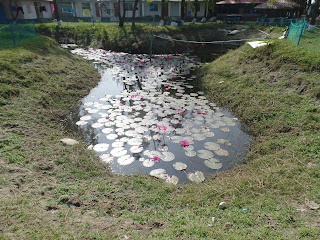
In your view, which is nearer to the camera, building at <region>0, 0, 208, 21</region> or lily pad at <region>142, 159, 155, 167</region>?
lily pad at <region>142, 159, 155, 167</region>

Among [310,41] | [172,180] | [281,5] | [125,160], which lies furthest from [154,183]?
[281,5]

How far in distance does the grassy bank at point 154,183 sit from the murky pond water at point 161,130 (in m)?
0.36

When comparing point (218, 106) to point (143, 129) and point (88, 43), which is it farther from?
point (88, 43)

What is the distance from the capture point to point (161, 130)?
5258mm

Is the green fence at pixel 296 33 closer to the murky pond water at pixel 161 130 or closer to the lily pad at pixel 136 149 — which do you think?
the murky pond water at pixel 161 130

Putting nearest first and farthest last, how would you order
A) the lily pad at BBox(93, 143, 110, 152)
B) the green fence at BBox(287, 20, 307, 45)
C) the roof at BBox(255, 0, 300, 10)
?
the lily pad at BBox(93, 143, 110, 152) → the green fence at BBox(287, 20, 307, 45) → the roof at BBox(255, 0, 300, 10)

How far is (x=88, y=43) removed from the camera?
15.4 m

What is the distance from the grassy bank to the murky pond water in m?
0.36

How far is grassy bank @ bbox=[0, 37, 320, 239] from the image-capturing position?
7.98 ft

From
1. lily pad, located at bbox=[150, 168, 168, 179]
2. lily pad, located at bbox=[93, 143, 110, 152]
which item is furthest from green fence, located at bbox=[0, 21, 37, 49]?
lily pad, located at bbox=[150, 168, 168, 179]

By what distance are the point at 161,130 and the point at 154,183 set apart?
190 centimetres

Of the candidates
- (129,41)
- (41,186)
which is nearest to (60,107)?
(41,186)

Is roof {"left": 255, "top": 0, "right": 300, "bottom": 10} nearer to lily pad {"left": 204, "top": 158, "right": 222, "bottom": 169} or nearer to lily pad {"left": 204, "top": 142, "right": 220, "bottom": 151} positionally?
lily pad {"left": 204, "top": 142, "right": 220, "bottom": 151}

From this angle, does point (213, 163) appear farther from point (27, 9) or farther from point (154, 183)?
point (27, 9)
